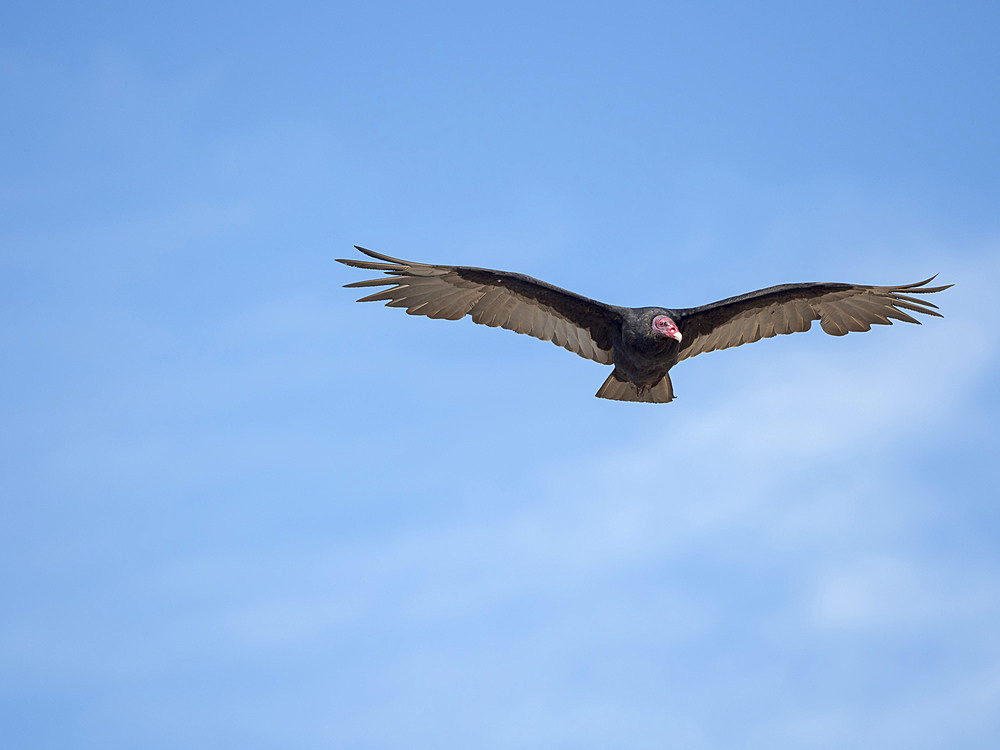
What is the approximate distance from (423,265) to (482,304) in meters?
1.08

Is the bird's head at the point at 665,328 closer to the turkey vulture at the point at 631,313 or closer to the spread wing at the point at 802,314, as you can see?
the turkey vulture at the point at 631,313

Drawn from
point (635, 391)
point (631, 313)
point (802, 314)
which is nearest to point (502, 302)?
Result: point (631, 313)

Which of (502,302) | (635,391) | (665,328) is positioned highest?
(502,302)

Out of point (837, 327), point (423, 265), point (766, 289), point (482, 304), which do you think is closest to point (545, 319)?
point (482, 304)

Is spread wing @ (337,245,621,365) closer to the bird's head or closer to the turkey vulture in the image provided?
the turkey vulture

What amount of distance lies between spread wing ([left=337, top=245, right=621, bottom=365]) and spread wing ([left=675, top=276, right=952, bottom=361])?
4.02 feet

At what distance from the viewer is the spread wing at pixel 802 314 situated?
14.0 metres

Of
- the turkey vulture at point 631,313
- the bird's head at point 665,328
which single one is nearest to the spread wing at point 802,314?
the turkey vulture at point 631,313

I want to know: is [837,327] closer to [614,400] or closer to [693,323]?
[693,323]

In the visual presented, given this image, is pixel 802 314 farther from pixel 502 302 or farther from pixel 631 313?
pixel 502 302

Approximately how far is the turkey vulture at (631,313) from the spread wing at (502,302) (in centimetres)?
1

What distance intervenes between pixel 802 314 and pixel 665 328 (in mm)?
2496

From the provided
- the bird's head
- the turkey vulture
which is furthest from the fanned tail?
the bird's head

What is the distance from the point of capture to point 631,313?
13219mm
